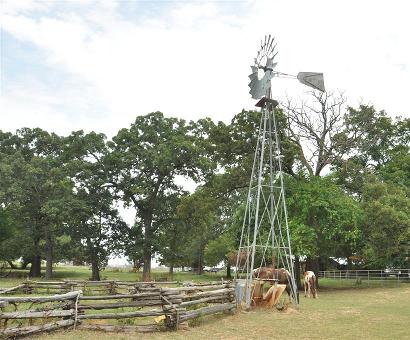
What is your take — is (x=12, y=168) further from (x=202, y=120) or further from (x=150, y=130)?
(x=202, y=120)

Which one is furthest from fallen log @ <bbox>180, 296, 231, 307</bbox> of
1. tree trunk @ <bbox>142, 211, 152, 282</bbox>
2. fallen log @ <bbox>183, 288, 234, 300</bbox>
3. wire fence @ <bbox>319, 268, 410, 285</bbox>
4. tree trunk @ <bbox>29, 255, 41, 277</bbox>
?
tree trunk @ <bbox>29, 255, 41, 277</bbox>

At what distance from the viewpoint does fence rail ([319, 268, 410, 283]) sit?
36.1 metres

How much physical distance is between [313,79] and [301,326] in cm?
909

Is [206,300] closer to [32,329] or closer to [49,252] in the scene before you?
[32,329]

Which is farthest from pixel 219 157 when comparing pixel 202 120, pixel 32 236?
pixel 32 236

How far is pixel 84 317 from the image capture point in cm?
1158

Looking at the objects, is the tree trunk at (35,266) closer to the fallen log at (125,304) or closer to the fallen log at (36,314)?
the fallen log at (125,304)

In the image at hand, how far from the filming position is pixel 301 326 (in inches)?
520

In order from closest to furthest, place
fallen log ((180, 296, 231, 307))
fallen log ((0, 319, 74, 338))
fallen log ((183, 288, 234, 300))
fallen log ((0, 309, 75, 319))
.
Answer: fallen log ((0, 319, 74, 338)) < fallen log ((0, 309, 75, 319)) < fallen log ((180, 296, 231, 307)) < fallen log ((183, 288, 234, 300))

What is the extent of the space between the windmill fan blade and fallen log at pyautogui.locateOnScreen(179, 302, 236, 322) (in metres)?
8.52

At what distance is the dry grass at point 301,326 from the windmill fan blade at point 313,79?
8154 mm

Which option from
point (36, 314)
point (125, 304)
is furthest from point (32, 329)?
point (125, 304)

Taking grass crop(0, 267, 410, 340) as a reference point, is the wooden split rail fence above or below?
above

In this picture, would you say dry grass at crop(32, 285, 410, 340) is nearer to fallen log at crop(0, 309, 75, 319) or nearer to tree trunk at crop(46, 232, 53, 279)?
fallen log at crop(0, 309, 75, 319)
